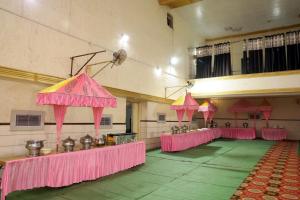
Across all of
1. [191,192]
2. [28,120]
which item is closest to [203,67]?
[191,192]

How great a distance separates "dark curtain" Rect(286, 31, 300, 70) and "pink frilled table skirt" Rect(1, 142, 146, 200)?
7.76 meters

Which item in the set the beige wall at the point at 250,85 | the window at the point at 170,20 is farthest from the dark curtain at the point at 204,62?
the window at the point at 170,20

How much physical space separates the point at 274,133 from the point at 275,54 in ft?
14.7

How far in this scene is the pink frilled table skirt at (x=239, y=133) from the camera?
A: 12.2m

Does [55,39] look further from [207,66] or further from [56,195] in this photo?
[207,66]

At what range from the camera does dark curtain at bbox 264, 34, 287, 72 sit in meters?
9.38

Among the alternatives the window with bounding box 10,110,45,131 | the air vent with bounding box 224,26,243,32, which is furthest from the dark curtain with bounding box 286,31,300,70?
the window with bounding box 10,110,45,131

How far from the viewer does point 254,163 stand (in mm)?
6117

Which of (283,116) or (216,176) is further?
(283,116)

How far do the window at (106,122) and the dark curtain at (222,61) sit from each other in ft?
21.2

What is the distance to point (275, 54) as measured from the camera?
31.2 feet

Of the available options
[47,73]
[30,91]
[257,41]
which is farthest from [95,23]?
[257,41]

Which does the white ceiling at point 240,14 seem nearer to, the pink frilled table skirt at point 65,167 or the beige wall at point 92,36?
the beige wall at point 92,36

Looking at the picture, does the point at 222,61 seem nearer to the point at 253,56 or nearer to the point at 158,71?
the point at 253,56
